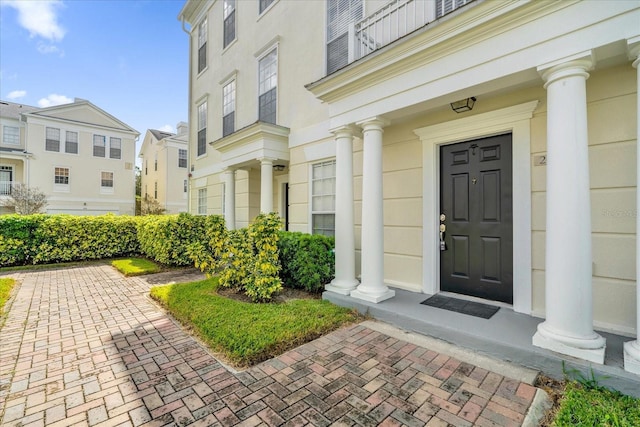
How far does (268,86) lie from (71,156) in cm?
2027

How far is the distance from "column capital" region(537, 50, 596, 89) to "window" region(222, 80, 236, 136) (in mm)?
8378

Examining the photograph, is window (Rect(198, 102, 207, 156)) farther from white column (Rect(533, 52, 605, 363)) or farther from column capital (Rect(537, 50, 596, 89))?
white column (Rect(533, 52, 605, 363))

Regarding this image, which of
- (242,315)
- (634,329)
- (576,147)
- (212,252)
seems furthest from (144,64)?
(634,329)

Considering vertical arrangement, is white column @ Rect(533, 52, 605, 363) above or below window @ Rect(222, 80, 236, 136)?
below

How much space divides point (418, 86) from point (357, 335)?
3126 mm

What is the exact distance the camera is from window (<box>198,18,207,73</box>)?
11.0m

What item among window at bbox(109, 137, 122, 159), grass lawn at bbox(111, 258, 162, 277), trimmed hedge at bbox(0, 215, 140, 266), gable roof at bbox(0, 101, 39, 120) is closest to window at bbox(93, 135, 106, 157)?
window at bbox(109, 137, 122, 159)

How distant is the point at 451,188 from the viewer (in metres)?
4.21

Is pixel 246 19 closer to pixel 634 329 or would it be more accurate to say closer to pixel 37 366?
pixel 37 366

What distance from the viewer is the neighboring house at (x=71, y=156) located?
18.5 m

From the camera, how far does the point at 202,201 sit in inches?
439

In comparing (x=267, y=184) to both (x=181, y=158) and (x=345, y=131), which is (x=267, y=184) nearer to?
(x=345, y=131)

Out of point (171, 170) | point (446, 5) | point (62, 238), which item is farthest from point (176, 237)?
point (171, 170)

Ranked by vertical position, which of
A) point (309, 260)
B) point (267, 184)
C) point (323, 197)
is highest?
point (267, 184)
